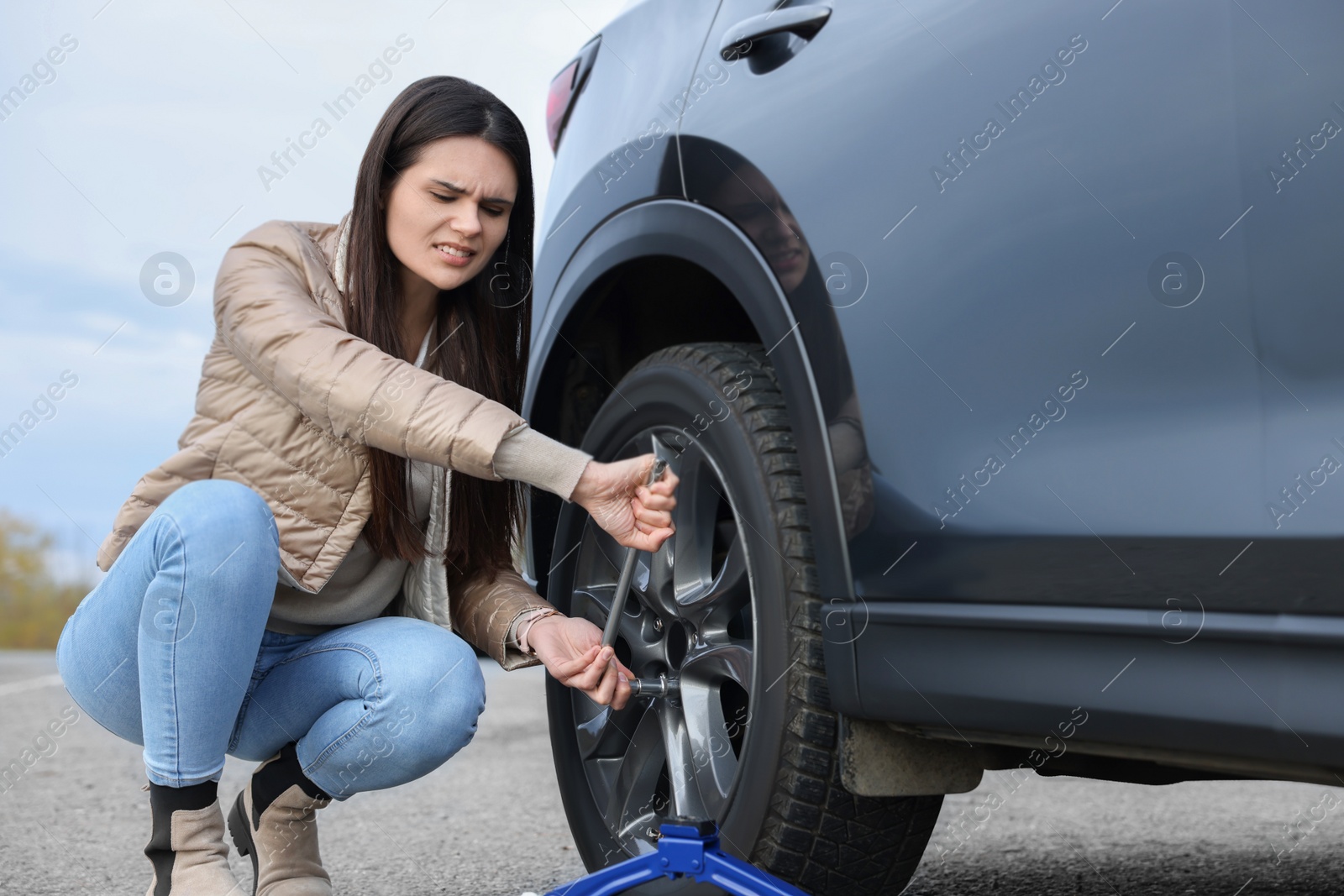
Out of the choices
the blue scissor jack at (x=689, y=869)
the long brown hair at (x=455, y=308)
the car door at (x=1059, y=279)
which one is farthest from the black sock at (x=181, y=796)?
the car door at (x=1059, y=279)

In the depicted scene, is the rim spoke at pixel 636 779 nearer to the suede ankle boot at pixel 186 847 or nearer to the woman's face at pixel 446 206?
the suede ankle boot at pixel 186 847

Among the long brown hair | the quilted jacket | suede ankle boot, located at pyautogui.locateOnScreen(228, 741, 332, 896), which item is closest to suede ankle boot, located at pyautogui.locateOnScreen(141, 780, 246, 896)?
suede ankle boot, located at pyautogui.locateOnScreen(228, 741, 332, 896)

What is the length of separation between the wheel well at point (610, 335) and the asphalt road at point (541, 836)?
0.70 meters

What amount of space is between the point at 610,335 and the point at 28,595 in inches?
1980

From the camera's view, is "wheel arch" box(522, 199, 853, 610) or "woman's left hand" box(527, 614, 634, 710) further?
"woman's left hand" box(527, 614, 634, 710)

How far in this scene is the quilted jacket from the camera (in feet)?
5.20

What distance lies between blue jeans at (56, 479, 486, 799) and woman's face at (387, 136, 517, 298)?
16.6 inches

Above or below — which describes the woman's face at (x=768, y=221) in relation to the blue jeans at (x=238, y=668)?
above

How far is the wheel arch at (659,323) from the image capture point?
159 cm

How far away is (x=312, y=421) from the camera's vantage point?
1.75m

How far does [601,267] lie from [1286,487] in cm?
124

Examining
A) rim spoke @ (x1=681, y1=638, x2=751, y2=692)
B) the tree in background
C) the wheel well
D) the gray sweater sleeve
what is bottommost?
the tree in background

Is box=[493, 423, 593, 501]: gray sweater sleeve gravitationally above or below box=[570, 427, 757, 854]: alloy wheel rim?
above

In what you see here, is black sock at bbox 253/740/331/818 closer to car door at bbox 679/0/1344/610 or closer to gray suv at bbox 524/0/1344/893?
gray suv at bbox 524/0/1344/893
